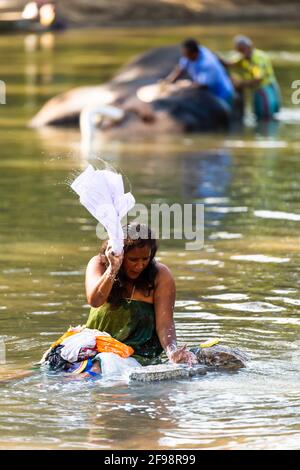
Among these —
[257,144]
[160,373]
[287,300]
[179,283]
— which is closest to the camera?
[160,373]

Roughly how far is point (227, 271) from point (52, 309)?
1.74 m

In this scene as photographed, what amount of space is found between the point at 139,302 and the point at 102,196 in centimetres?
68

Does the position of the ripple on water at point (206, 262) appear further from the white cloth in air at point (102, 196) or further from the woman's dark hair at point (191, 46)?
the woman's dark hair at point (191, 46)

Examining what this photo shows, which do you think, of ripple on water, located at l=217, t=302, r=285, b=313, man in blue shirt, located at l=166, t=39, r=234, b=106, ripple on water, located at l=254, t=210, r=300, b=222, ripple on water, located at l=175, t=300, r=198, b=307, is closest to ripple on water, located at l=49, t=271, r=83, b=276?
ripple on water, located at l=175, t=300, r=198, b=307

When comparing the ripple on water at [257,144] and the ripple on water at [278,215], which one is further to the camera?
the ripple on water at [257,144]

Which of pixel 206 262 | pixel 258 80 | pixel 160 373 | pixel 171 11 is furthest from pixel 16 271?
pixel 171 11

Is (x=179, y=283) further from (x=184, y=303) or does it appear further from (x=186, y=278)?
(x=184, y=303)

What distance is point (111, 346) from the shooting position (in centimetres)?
792

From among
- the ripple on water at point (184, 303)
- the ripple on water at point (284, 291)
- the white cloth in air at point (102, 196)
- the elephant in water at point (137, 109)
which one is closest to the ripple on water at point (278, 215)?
the ripple on water at point (284, 291)

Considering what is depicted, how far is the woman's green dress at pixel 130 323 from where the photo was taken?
26.6 feet

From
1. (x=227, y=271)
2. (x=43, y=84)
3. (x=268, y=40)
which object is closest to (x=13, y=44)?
(x=268, y=40)

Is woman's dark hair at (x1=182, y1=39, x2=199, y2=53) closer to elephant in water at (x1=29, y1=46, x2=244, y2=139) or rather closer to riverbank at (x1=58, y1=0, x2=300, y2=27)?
elephant in water at (x1=29, y1=46, x2=244, y2=139)

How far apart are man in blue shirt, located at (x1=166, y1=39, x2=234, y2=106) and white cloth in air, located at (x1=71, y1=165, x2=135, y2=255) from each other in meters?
12.0

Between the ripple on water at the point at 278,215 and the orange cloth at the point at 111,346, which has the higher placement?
the orange cloth at the point at 111,346
